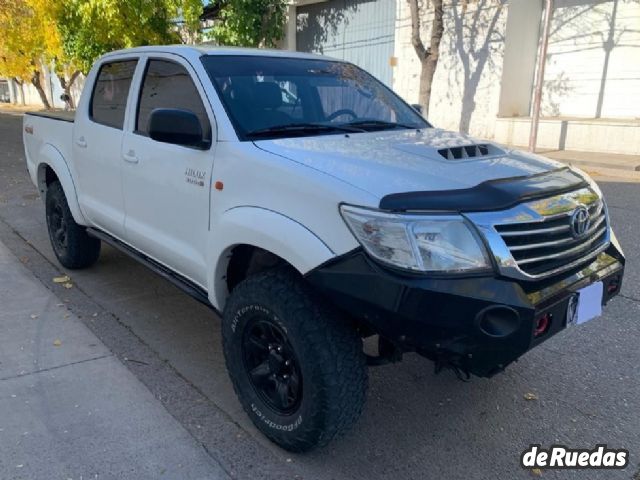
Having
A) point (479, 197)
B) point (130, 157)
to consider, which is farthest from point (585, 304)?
point (130, 157)

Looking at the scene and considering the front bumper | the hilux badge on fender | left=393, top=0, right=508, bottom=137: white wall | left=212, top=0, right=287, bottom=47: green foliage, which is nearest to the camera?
the front bumper

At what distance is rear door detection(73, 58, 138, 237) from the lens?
3963 mm

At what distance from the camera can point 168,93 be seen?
139 inches

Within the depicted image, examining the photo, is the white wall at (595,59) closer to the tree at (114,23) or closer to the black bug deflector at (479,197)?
the tree at (114,23)

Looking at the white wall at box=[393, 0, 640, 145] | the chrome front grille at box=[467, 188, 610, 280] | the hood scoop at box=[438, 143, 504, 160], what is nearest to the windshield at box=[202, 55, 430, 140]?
the hood scoop at box=[438, 143, 504, 160]

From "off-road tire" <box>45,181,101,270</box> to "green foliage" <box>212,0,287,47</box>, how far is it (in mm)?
11734

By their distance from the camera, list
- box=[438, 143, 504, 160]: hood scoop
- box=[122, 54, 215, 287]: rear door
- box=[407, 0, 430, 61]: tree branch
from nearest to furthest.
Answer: box=[438, 143, 504, 160]: hood scoop, box=[122, 54, 215, 287]: rear door, box=[407, 0, 430, 61]: tree branch

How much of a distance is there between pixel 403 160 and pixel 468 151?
1.49ft

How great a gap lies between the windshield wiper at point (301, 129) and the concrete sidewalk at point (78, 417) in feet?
5.13

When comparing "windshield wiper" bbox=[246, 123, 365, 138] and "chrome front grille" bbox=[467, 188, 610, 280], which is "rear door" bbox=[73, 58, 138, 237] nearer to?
"windshield wiper" bbox=[246, 123, 365, 138]

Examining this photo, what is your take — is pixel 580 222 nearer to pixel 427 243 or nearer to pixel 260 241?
pixel 427 243

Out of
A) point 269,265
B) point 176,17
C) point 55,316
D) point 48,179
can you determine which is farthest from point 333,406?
point 176,17

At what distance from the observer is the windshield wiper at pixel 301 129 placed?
296cm

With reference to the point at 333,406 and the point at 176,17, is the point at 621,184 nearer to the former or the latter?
the point at 333,406
